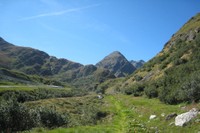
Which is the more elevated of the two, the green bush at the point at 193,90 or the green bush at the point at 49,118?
the green bush at the point at 193,90

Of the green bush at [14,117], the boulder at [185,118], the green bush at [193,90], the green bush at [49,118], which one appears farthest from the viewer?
the green bush at [193,90]

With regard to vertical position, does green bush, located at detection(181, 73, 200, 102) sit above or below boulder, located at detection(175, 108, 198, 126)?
above

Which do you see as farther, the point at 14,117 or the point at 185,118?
the point at 14,117

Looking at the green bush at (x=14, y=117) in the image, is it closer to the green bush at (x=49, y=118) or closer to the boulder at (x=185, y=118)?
the green bush at (x=49, y=118)

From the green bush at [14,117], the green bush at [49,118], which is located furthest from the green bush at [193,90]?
the green bush at [14,117]

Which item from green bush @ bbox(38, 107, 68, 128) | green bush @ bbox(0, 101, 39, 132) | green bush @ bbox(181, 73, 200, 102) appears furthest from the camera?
green bush @ bbox(181, 73, 200, 102)

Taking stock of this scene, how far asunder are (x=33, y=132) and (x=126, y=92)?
60.6 metres

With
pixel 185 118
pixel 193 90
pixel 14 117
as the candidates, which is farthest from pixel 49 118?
pixel 193 90

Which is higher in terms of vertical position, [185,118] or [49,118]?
[49,118]

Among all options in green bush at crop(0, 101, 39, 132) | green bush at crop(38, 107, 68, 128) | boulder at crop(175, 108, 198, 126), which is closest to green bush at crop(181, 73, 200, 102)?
boulder at crop(175, 108, 198, 126)

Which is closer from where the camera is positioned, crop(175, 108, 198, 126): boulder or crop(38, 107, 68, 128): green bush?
crop(175, 108, 198, 126): boulder

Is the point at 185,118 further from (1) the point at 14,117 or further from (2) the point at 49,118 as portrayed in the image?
(1) the point at 14,117

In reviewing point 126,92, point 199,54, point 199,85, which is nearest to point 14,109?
point 199,85

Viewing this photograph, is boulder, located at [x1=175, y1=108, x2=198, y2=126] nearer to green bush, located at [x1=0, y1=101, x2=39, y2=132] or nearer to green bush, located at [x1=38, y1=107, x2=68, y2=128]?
green bush, located at [x1=38, y1=107, x2=68, y2=128]
